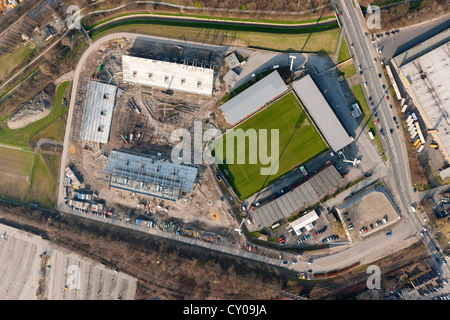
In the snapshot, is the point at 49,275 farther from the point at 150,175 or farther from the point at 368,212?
the point at 368,212

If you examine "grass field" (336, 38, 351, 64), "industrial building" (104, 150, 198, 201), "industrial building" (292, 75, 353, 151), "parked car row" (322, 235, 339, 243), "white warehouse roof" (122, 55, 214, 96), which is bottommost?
"parked car row" (322, 235, 339, 243)

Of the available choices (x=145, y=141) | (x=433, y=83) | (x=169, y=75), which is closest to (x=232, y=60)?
(x=169, y=75)

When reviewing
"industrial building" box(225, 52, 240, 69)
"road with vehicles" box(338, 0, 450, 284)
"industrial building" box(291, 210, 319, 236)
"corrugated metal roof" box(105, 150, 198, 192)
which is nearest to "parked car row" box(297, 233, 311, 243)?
"industrial building" box(291, 210, 319, 236)

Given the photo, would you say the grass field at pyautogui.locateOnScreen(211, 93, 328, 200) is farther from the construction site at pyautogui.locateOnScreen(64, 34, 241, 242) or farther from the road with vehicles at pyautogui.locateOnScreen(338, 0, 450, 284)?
the road with vehicles at pyautogui.locateOnScreen(338, 0, 450, 284)

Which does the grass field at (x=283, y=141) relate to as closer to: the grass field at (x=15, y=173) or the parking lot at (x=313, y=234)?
the parking lot at (x=313, y=234)

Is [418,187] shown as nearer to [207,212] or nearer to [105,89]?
[207,212]

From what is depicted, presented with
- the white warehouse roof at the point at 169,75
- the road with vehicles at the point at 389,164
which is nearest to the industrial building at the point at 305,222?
the road with vehicles at the point at 389,164
